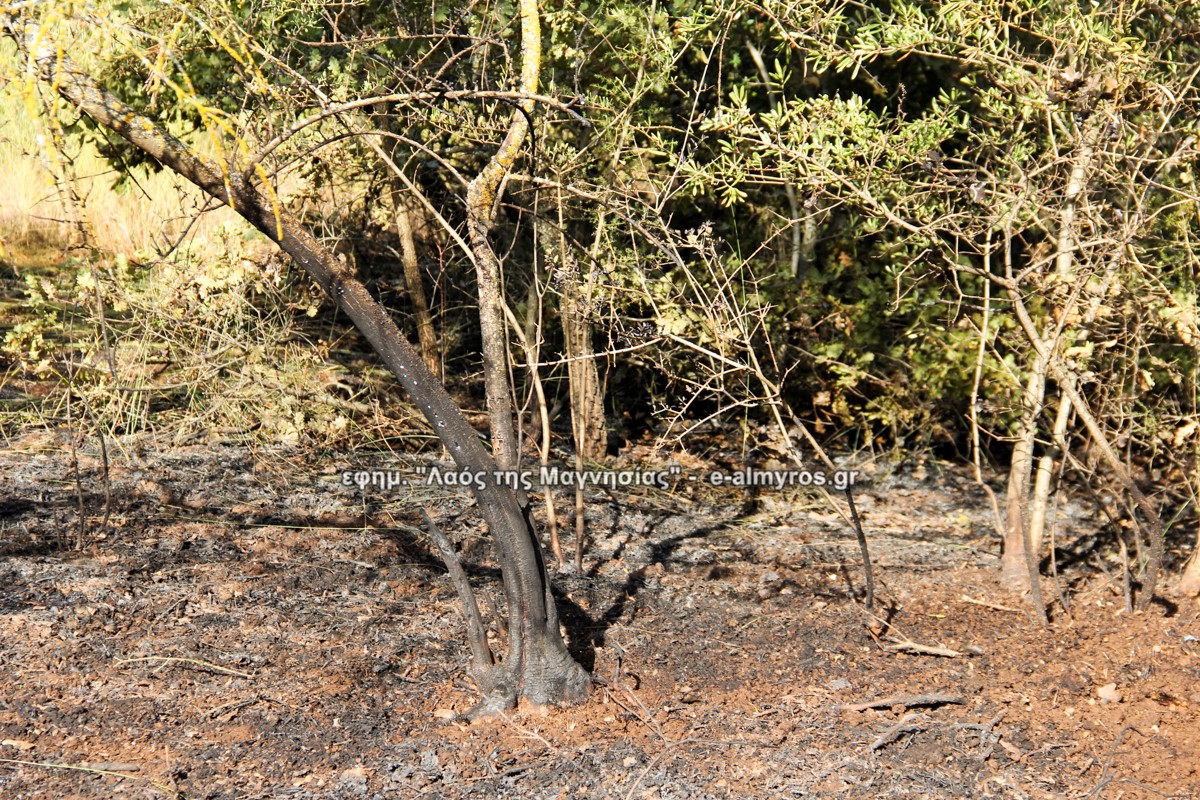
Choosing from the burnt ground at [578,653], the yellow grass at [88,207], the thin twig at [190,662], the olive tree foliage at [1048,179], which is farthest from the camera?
the yellow grass at [88,207]

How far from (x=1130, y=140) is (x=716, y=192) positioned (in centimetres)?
219

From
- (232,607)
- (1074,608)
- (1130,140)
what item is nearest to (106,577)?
(232,607)

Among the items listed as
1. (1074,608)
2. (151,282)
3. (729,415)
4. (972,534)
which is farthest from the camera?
(729,415)

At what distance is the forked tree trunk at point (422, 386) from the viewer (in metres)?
3.07

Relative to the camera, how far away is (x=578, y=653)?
4.18 meters

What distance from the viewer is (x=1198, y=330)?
4488 mm

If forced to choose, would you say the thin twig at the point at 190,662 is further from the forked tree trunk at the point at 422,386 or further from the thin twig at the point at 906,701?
the thin twig at the point at 906,701

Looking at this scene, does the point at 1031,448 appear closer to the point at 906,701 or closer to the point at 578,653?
the point at 906,701

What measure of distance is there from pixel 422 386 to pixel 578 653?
1.26m

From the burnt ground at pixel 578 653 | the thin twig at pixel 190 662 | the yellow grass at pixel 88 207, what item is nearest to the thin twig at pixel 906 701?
the burnt ground at pixel 578 653

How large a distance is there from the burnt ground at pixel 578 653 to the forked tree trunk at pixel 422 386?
0.15 metres

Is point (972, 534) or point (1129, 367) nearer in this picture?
point (1129, 367)

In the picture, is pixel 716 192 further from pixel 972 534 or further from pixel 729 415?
pixel 972 534

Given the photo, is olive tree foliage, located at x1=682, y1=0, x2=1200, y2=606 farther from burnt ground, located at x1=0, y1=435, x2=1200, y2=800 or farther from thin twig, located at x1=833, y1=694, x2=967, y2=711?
thin twig, located at x1=833, y1=694, x2=967, y2=711
